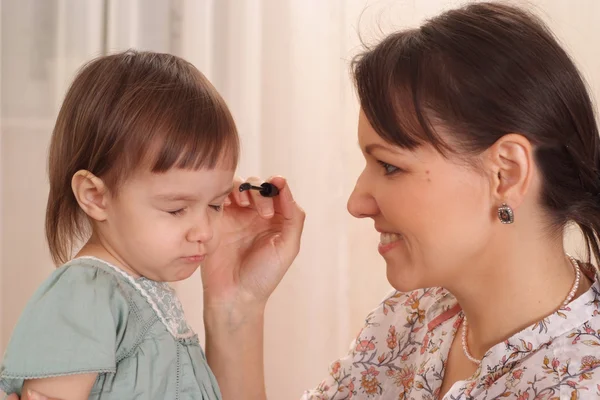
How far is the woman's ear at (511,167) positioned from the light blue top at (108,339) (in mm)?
590

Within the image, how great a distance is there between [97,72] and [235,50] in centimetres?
114

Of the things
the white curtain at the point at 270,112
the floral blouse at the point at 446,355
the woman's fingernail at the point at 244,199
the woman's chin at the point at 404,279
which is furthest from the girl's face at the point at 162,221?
the white curtain at the point at 270,112

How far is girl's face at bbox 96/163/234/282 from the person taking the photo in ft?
4.50

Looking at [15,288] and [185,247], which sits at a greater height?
[185,247]

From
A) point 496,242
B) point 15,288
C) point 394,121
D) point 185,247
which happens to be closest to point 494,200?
point 496,242

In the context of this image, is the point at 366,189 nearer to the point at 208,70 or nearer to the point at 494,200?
the point at 494,200

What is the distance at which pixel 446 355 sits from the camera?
1.53 meters

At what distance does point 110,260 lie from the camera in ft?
4.65

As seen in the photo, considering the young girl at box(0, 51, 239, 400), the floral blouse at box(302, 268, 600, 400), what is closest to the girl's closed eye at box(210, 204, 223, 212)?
the young girl at box(0, 51, 239, 400)

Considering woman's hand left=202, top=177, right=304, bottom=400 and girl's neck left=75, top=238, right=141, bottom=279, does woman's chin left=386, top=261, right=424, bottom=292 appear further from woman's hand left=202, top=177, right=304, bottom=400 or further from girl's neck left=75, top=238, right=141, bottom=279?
girl's neck left=75, top=238, right=141, bottom=279

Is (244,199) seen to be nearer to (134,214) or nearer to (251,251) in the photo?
(251,251)

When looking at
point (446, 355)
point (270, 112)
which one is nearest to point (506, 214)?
point (446, 355)

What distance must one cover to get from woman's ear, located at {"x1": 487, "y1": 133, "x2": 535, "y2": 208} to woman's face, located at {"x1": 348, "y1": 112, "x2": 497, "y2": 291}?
0.07 ft

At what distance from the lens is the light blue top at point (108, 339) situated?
4.07ft
